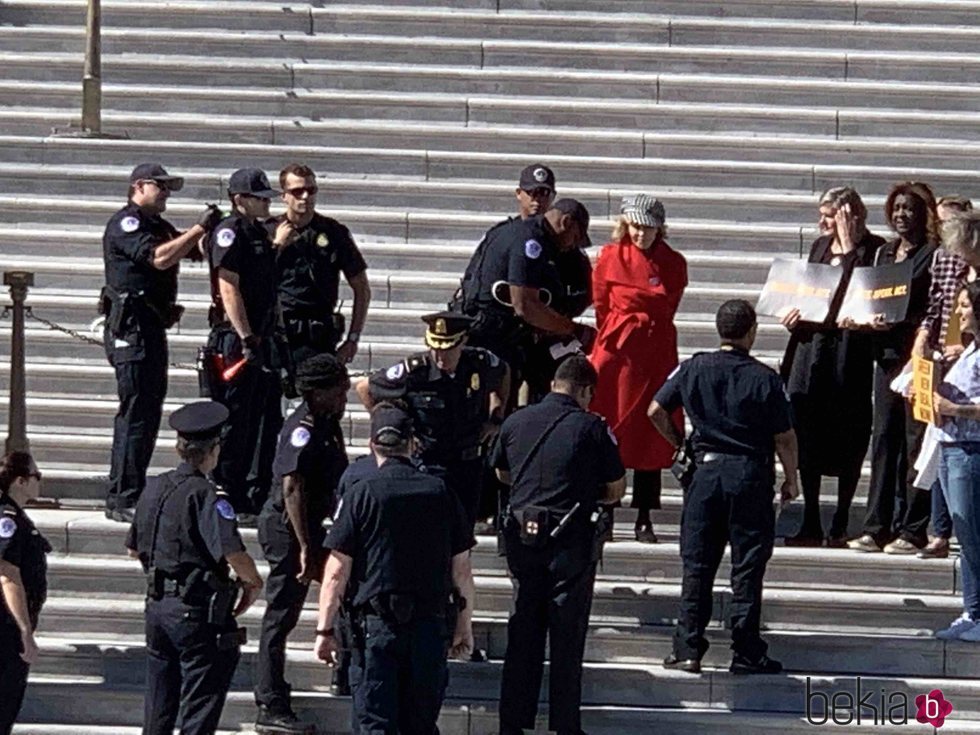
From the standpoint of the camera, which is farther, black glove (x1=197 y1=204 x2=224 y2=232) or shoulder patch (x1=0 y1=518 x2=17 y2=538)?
black glove (x1=197 y1=204 x2=224 y2=232)

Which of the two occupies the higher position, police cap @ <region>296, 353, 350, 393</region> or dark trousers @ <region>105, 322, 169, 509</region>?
police cap @ <region>296, 353, 350, 393</region>

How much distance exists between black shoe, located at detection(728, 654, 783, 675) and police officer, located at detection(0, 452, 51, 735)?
306 centimetres

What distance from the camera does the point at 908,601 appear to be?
1049cm

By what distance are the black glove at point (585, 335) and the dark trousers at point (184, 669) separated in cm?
282

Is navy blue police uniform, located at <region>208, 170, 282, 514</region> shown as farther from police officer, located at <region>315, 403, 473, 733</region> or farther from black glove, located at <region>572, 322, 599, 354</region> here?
police officer, located at <region>315, 403, 473, 733</region>

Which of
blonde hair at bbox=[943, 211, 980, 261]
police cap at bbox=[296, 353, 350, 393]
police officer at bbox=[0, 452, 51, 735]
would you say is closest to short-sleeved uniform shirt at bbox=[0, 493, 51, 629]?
police officer at bbox=[0, 452, 51, 735]

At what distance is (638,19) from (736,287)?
10.7 ft

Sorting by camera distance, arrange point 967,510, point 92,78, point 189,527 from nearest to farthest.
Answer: point 189,527 < point 967,510 < point 92,78

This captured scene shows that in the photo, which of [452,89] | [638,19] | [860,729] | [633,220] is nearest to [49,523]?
[633,220]

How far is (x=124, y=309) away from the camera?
436 inches

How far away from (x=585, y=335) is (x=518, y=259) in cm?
60

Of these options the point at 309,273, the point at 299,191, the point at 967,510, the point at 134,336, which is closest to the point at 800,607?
the point at 967,510

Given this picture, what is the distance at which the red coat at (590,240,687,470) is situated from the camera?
11.1 m

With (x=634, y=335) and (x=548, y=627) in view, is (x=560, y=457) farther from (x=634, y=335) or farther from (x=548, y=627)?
(x=634, y=335)
